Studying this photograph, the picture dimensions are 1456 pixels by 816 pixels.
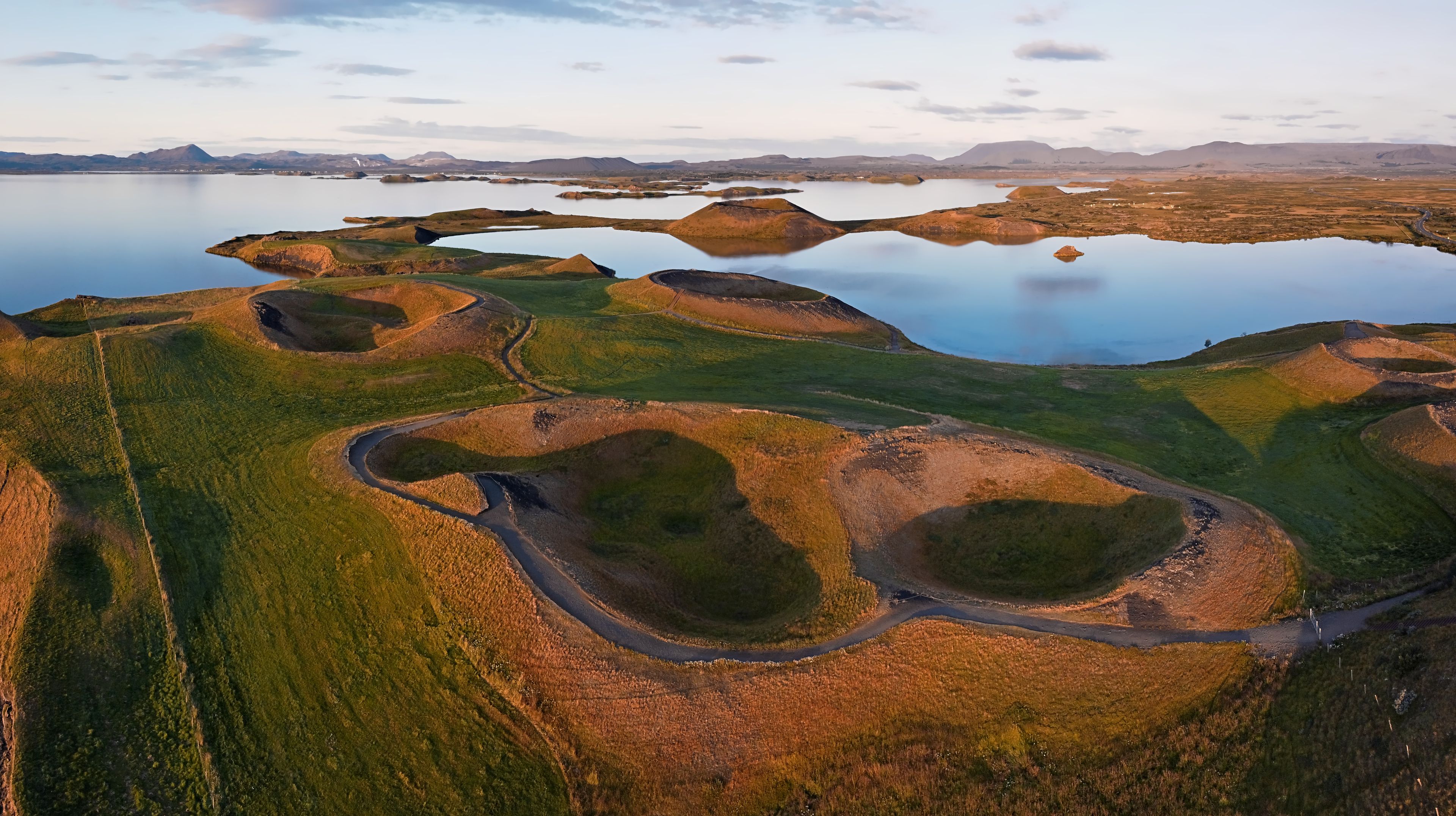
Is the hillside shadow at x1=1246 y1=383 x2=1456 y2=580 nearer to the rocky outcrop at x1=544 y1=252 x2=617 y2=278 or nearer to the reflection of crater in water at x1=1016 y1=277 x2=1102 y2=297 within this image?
the reflection of crater in water at x1=1016 y1=277 x2=1102 y2=297

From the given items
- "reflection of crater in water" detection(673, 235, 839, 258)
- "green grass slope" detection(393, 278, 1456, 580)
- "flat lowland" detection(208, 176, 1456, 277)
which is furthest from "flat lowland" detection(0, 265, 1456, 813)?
"reflection of crater in water" detection(673, 235, 839, 258)

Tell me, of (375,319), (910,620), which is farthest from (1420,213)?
(375,319)

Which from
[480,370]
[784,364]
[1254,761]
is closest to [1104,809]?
[1254,761]

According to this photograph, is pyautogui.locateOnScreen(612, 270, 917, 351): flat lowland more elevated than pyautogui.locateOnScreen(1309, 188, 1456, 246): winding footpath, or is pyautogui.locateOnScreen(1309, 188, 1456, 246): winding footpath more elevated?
pyautogui.locateOnScreen(1309, 188, 1456, 246): winding footpath


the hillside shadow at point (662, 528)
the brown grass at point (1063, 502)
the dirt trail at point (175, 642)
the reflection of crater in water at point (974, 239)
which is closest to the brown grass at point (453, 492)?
the hillside shadow at point (662, 528)

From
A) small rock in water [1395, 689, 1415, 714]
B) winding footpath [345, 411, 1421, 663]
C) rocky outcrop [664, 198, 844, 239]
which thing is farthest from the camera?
rocky outcrop [664, 198, 844, 239]

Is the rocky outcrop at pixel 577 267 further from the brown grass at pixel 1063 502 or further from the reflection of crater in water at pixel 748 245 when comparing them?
the brown grass at pixel 1063 502
